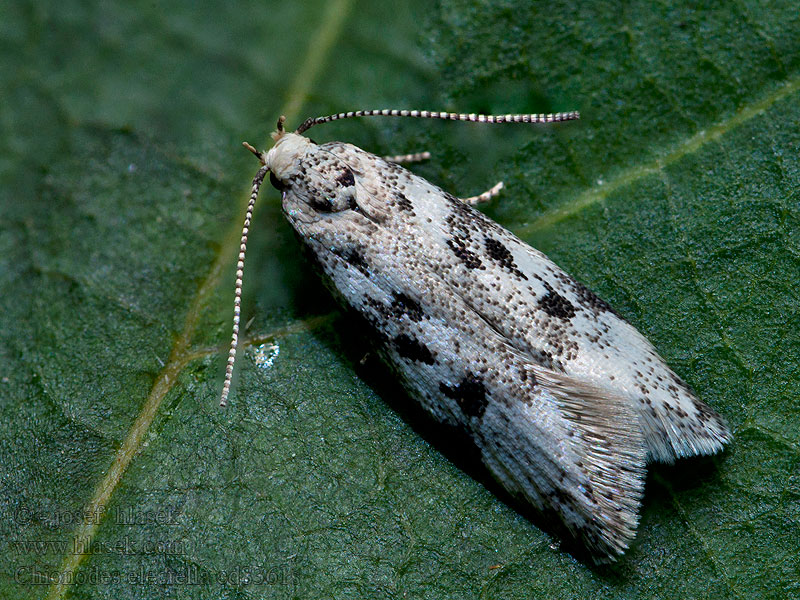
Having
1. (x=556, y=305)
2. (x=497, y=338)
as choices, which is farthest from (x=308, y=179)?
(x=556, y=305)

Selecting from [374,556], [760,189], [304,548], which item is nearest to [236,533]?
[304,548]

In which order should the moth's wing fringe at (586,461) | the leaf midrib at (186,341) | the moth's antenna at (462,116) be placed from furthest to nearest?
the moth's antenna at (462,116) → the leaf midrib at (186,341) → the moth's wing fringe at (586,461)

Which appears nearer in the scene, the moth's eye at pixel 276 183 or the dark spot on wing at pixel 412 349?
the dark spot on wing at pixel 412 349

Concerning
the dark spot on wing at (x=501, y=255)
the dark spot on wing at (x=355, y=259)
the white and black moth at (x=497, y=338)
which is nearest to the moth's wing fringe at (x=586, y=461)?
the white and black moth at (x=497, y=338)

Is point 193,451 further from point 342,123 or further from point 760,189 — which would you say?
point 760,189

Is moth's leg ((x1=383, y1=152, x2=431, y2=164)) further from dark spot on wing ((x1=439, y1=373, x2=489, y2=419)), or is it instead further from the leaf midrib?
dark spot on wing ((x1=439, y1=373, x2=489, y2=419))

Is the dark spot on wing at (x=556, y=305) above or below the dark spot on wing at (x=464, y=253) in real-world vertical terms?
above

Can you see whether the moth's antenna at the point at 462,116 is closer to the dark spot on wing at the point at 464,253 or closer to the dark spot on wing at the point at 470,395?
the dark spot on wing at the point at 464,253
